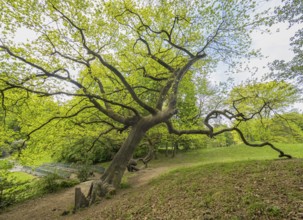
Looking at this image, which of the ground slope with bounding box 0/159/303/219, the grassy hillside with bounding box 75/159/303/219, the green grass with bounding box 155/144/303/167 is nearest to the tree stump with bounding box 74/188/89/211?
the ground slope with bounding box 0/159/303/219

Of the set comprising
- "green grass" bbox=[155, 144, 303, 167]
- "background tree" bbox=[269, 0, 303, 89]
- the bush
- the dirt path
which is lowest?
the dirt path

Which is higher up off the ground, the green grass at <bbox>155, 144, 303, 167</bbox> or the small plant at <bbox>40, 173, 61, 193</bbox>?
the green grass at <bbox>155, 144, 303, 167</bbox>

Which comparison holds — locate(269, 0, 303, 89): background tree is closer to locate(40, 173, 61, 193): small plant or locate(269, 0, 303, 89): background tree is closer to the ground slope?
the ground slope

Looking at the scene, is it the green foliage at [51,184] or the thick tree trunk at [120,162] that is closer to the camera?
the thick tree trunk at [120,162]

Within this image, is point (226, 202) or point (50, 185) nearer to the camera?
point (226, 202)

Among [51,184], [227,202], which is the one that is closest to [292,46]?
[227,202]

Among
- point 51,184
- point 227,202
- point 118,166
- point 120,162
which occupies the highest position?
point 120,162

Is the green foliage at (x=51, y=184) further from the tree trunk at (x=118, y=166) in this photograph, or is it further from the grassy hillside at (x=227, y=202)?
the grassy hillside at (x=227, y=202)

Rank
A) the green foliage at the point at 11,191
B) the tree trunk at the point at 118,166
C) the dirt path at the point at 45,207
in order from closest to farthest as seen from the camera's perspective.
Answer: the dirt path at the point at 45,207 < the tree trunk at the point at 118,166 < the green foliage at the point at 11,191

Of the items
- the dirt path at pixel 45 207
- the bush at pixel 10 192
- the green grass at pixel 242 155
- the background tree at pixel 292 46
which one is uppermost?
the background tree at pixel 292 46

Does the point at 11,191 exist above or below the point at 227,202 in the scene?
below

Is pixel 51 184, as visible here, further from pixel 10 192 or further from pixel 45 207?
pixel 45 207

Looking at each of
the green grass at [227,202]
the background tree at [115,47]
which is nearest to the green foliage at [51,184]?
the background tree at [115,47]

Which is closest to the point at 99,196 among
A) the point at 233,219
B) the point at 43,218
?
the point at 43,218
